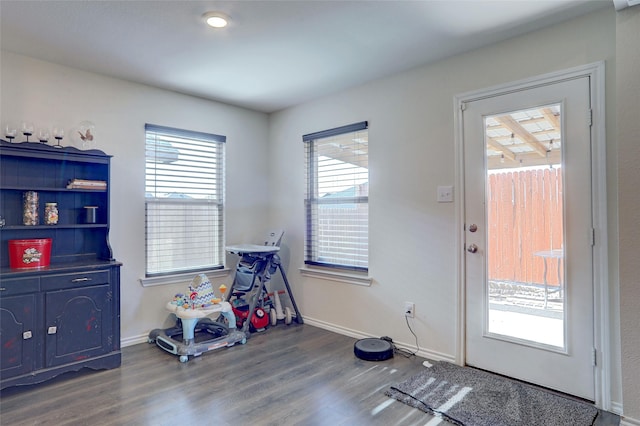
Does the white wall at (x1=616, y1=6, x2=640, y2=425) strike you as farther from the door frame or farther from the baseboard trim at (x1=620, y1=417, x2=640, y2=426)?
the door frame

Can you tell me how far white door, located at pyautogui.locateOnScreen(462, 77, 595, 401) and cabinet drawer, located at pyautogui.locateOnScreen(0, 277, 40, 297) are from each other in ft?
10.3

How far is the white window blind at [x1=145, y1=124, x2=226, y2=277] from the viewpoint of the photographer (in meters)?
3.68

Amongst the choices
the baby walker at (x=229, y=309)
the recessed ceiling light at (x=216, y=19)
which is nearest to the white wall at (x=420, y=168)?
the baby walker at (x=229, y=309)

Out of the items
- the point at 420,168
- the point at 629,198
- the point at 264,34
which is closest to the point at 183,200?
the point at 264,34

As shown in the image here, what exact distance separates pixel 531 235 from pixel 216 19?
8.48ft

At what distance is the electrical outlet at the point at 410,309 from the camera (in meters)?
3.23

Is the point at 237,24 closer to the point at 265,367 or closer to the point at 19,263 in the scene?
the point at 19,263

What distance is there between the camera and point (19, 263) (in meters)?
2.72

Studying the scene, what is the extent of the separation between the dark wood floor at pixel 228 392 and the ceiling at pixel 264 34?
2467 mm

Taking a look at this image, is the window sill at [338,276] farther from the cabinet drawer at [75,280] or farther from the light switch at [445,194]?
the cabinet drawer at [75,280]

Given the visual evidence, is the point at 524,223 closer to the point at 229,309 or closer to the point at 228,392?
the point at 228,392

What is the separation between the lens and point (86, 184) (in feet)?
9.93

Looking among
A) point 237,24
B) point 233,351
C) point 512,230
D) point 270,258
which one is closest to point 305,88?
point 237,24

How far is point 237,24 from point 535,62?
6.80 ft
